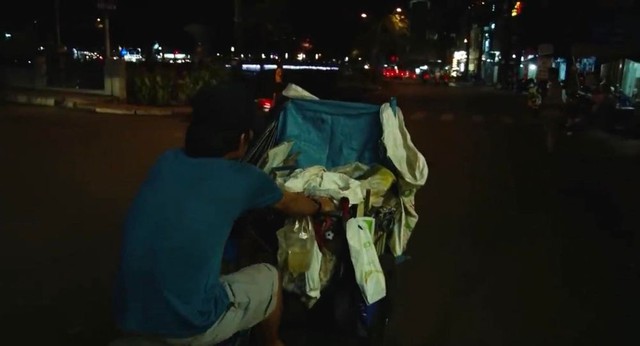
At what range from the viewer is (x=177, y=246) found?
2.72 metres

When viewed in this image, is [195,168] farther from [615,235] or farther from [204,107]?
[615,235]

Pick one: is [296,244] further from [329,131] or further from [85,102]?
[85,102]

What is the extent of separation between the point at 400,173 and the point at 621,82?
90.1 ft

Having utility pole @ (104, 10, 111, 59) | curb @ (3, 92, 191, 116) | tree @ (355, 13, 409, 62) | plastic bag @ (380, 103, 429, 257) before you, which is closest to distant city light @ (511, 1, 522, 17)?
tree @ (355, 13, 409, 62)

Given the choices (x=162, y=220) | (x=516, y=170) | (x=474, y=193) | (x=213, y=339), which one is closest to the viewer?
(x=162, y=220)

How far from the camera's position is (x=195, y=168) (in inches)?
112

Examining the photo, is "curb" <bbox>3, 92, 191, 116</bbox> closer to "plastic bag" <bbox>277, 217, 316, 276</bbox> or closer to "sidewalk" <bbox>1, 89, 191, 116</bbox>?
"sidewalk" <bbox>1, 89, 191, 116</bbox>

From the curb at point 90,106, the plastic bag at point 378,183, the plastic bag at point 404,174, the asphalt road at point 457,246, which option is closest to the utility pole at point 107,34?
the curb at point 90,106

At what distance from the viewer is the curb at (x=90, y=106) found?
24109mm

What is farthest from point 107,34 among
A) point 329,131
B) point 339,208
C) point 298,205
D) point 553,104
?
point 298,205

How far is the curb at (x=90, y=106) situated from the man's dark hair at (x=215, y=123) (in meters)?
21.2

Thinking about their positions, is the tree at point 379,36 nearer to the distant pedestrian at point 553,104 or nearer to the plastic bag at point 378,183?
the distant pedestrian at point 553,104

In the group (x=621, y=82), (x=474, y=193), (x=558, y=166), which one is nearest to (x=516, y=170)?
(x=558, y=166)

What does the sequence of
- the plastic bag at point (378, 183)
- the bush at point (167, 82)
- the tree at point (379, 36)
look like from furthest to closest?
the tree at point (379, 36) → the bush at point (167, 82) → the plastic bag at point (378, 183)
